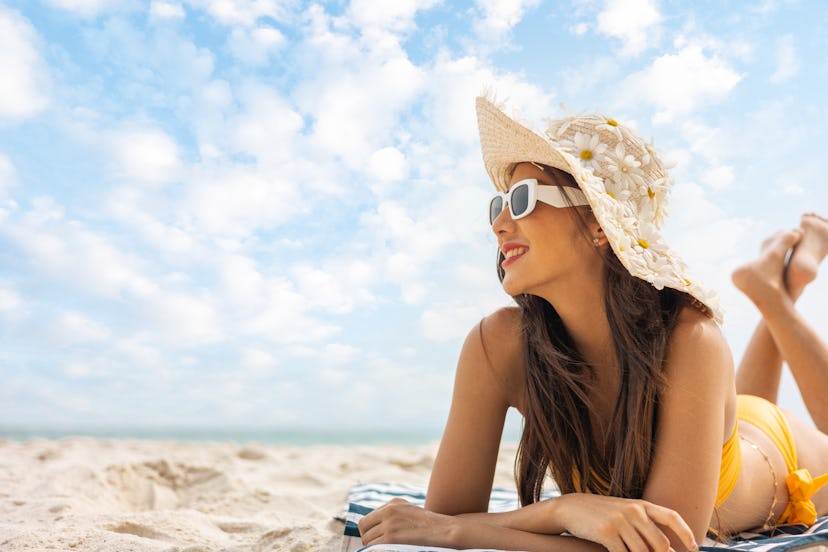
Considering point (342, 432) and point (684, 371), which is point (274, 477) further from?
point (342, 432)

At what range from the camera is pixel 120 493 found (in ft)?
14.9

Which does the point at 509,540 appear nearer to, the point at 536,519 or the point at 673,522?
the point at 536,519

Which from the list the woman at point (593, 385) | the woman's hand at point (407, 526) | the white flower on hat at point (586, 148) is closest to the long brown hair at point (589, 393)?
the woman at point (593, 385)

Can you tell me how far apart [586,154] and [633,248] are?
0.43 m

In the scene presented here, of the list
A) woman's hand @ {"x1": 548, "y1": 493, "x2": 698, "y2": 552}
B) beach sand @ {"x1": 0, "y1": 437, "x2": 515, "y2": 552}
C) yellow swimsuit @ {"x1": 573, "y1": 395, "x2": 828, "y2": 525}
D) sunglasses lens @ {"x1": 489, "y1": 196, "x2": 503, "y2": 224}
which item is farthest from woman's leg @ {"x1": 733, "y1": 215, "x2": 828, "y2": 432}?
beach sand @ {"x1": 0, "y1": 437, "x2": 515, "y2": 552}

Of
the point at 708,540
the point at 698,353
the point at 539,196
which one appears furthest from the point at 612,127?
the point at 708,540

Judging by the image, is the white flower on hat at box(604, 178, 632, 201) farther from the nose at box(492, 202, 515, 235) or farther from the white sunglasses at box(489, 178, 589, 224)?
the nose at box(492, 202, 515, 235)

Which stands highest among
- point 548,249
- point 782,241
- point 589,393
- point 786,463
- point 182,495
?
point 782,241

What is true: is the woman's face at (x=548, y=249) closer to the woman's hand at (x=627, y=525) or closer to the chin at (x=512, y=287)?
the chin at (x=512, y=287)

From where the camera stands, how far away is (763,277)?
3938mm

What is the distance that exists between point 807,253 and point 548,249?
2.59 metres

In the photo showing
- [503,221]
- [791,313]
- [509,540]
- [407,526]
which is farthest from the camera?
[791,313]

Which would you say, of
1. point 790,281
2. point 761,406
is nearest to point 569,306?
point 761,406

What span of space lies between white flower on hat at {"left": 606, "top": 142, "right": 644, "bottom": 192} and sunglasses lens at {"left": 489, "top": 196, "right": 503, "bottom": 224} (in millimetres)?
457
